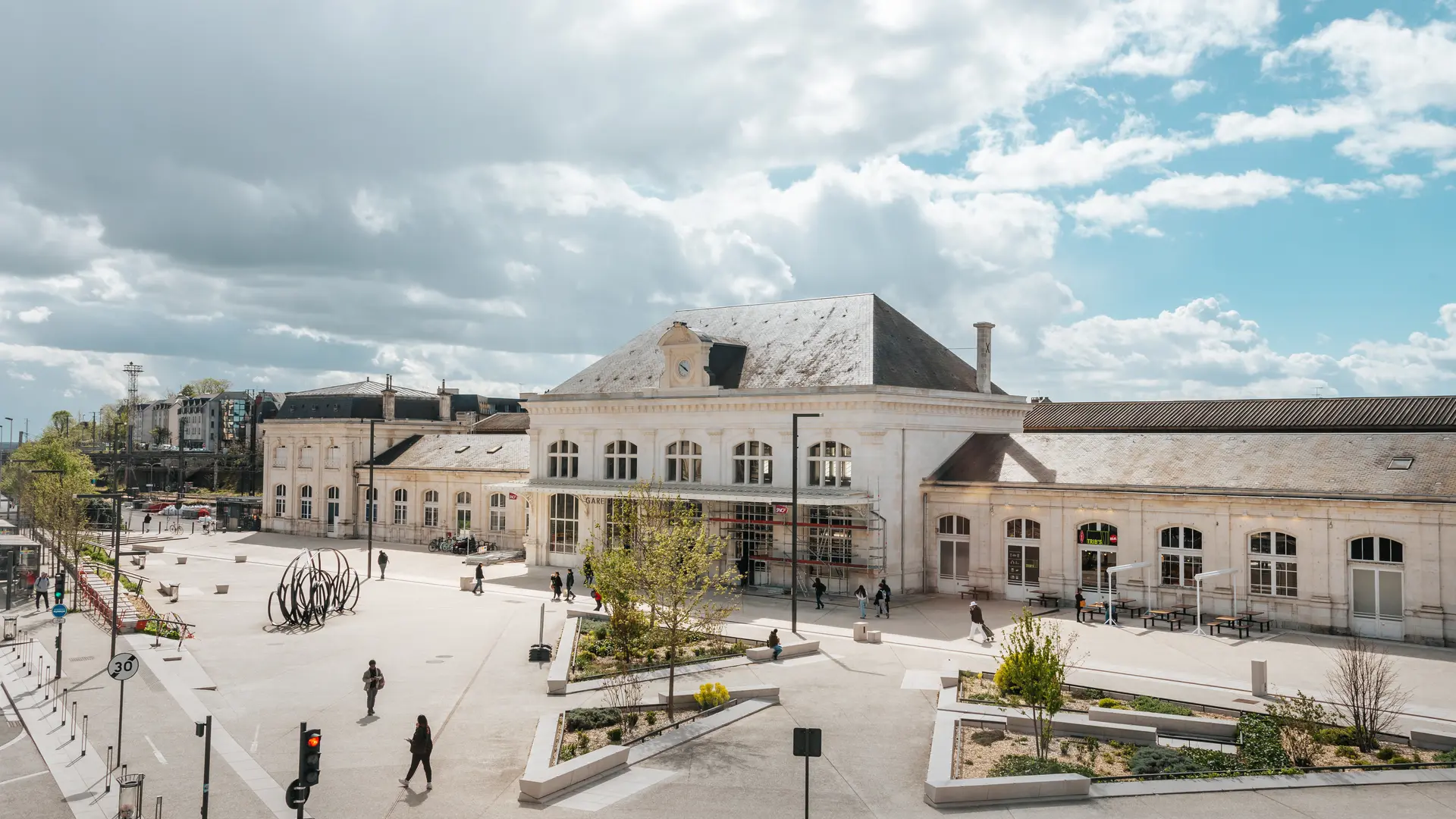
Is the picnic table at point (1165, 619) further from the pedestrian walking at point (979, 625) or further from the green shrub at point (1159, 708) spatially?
the green shrub at point (1159, 708)

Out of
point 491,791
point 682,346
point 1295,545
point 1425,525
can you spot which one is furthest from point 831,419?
point 491,791

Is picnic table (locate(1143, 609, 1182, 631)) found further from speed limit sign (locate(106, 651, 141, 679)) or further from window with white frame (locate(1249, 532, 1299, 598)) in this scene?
speed limit sign (locate(106, 651, 141, 679))

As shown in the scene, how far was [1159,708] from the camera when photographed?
2203 centimetres

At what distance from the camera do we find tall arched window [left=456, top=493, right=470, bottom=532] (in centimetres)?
6219

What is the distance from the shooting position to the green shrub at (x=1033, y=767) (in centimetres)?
1822

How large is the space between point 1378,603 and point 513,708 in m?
26.8

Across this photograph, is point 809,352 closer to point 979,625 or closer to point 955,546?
point 955,546

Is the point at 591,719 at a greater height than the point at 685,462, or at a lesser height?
lesser

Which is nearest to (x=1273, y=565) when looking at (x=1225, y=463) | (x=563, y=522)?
(x=1225, y=463)

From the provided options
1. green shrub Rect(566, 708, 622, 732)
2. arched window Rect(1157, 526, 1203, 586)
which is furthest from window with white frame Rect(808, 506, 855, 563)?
green shrub Rect(566, 708, 622, 732)

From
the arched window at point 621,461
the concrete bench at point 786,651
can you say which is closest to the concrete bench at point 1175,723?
the concrete bench at point 786,651

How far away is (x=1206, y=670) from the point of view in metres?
27.0

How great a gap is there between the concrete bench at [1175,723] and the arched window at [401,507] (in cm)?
5221

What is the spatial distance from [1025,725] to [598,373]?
110 ft
